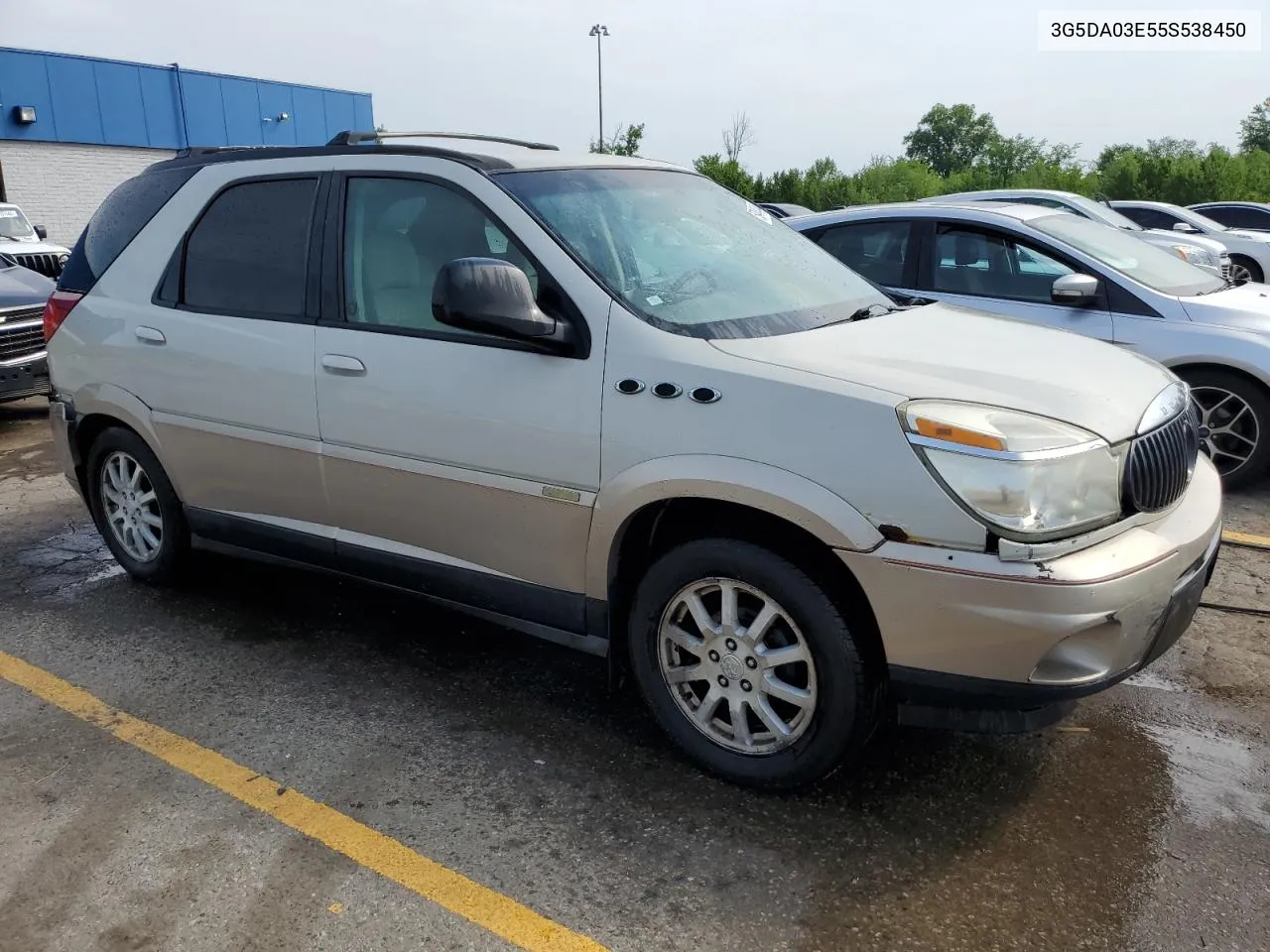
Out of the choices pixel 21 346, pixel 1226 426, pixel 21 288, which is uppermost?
pixel 21 288

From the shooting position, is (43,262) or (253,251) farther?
(43,262)

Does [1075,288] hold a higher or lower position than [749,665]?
higher

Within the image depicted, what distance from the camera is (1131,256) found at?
6.21 m

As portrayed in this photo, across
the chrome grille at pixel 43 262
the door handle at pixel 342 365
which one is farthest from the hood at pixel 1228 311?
the chrome grille at pixel 43 262

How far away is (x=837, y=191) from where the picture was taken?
36.3m

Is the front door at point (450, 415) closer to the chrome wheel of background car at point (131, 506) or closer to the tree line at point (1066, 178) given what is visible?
the chrome wheel of background car at point (131, 506)


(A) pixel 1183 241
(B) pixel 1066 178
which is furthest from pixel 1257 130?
(A) pixel 1183 241

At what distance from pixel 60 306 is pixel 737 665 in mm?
3421

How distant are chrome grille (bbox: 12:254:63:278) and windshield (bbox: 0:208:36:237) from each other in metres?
1.16

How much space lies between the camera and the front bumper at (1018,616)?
2434 mm

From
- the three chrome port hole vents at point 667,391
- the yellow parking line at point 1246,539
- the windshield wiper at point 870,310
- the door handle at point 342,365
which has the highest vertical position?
the windshield wiper at point 870,310

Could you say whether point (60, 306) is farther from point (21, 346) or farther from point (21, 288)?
point (21, 288)

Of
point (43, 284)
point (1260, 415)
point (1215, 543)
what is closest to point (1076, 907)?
point (1215, 543)

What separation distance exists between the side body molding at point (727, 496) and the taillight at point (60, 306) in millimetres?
2807
